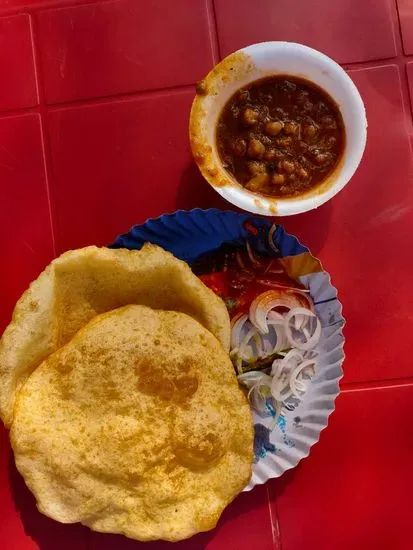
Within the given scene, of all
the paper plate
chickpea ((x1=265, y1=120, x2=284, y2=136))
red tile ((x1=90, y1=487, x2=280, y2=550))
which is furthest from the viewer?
red tile ((x1=90, y1=487, x2=280, y2=550))

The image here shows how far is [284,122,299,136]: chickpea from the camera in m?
1.76

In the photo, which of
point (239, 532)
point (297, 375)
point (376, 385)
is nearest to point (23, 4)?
point (297, 375)

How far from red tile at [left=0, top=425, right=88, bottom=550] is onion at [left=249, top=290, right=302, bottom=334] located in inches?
35.3

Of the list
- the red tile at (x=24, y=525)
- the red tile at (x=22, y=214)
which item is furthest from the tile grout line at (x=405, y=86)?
the red tile at (x=24, y=525)

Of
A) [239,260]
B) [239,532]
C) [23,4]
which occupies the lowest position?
[239,532]

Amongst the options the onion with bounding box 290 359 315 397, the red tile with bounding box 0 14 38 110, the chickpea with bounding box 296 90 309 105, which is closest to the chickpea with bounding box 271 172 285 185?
the chickpea with bounding box 296 90 309 105

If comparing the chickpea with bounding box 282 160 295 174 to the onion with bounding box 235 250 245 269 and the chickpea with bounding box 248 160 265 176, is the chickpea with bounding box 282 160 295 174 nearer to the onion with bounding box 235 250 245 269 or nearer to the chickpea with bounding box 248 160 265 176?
the chickpea with bounding box 248 160 265 176

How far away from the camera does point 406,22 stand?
6.80 feet

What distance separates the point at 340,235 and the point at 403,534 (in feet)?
3.29

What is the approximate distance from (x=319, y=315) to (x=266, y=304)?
169 mm

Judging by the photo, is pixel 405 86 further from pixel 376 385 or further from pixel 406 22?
pixel 376 385

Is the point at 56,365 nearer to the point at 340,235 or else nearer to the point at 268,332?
the point at 268,332

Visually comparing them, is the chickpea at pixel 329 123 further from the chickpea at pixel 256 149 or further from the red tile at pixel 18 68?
the red tile at pixel 18 68

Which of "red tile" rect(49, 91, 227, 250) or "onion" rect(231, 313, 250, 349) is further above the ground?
"red tile" rect(49, 91, 227, 250)
